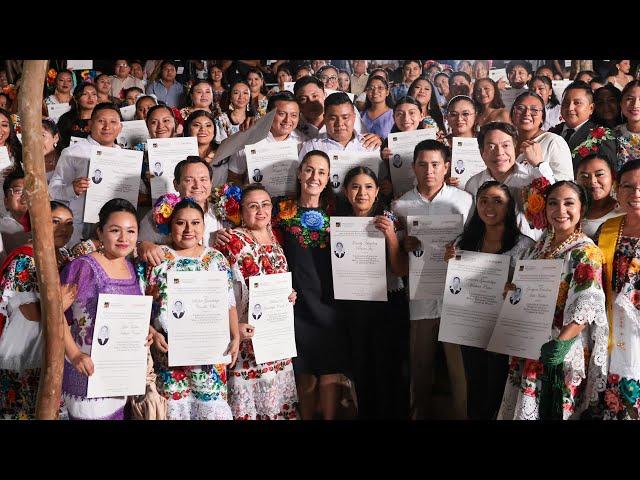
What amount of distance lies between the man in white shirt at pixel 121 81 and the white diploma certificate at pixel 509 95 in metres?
2.15

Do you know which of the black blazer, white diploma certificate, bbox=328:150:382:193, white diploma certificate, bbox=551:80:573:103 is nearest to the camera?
the black blazer

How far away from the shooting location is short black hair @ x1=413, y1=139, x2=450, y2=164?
4.09 meters

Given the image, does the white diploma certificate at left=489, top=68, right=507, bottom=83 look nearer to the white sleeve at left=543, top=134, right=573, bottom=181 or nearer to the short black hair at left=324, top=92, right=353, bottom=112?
the white sleeve at left=543, top=134, right=573, bottom=181

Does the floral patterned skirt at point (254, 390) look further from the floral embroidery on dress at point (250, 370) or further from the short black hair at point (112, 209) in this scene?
the short black hair at point (112, 209)

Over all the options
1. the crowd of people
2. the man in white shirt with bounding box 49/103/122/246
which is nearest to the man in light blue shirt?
the crowd of people

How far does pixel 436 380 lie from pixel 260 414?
992 millimetres

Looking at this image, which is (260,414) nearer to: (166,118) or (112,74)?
(166,118)

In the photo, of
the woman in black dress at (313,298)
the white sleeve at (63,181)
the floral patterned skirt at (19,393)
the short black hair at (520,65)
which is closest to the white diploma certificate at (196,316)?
the woman in black dress at (313,298)

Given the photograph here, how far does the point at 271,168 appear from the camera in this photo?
4.22m

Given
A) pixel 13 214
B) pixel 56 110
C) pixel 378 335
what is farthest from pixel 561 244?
pixel 56 110

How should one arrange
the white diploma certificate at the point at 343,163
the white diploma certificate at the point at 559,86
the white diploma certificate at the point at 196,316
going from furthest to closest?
1. the white diploma certificate at the point at 559,86
2. the white diploma certificate at the point at 343,163
3. the white diploma certificate at the point at 196,316

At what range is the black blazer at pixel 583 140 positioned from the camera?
13.3 ft

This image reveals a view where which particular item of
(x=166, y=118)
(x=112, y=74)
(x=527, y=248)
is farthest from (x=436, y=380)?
(x=112, y=74)

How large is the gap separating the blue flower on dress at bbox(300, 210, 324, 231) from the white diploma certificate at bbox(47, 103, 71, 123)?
1.60 metres
